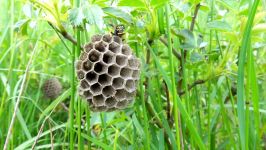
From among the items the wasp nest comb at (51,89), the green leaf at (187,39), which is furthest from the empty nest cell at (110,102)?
the wasp nest comb at (51,89)

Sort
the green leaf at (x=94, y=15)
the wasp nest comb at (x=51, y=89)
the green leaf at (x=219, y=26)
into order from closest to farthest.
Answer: the green leaf at (x=94, y=15) < the green leaf at (x=219, y=26) < the wasp nest comb at (x=51, y=89)

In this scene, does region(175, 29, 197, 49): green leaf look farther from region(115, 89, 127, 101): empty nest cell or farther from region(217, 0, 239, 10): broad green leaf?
region(115, 89, 127, 101): empty nest cell

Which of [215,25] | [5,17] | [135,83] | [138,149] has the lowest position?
[138,149]

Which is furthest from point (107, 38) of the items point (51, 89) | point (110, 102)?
point (51, 89)

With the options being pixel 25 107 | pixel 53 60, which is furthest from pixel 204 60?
pixel 53 60

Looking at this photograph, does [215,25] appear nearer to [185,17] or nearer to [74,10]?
[185,17]

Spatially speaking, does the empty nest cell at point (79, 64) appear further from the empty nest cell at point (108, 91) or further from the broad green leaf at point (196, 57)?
the broad green leaf at point (196, 57)

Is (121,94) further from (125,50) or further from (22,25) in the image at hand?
(22,25)
